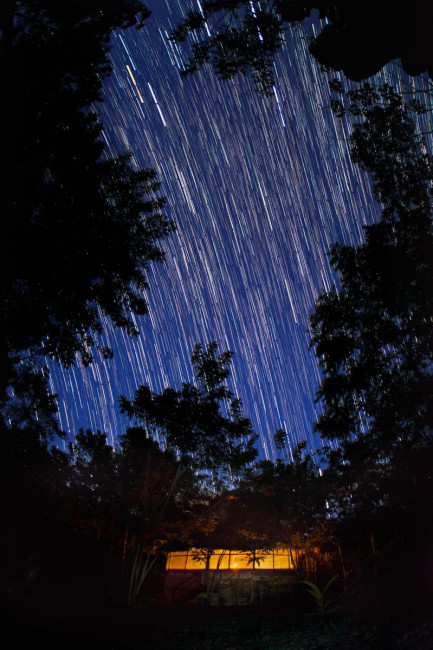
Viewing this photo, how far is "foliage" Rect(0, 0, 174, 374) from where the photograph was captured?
7891 mm

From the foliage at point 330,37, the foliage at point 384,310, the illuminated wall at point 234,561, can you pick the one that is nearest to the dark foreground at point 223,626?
the foliage at point 384,310

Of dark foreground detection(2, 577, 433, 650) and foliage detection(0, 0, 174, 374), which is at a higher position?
foliage detection(0, 0, 174, 374)

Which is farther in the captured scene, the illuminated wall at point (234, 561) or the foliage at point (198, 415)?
the illuminated wall at point (234, 561)

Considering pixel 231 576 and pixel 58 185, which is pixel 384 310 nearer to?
pixel 58 185

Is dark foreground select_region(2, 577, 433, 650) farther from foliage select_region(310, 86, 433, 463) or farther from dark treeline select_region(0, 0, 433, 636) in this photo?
foliage select_region(310, 86, 433, 463)

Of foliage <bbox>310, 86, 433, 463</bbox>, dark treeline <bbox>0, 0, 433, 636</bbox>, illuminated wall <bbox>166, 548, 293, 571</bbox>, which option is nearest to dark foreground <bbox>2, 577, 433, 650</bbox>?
dark treeline <bbox>0, 0, 433, 636</bbox>

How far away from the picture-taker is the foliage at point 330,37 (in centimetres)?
579

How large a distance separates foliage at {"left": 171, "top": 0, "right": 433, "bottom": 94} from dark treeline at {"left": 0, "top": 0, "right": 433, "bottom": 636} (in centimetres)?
35

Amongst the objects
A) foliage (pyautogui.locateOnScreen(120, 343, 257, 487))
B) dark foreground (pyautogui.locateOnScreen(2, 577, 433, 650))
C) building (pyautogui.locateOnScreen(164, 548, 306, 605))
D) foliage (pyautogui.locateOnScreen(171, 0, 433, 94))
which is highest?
foliage (pyautogui.locateOnScreen(171, 0, 433, 94))

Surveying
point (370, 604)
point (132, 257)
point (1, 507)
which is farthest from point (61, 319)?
point (370, 604)

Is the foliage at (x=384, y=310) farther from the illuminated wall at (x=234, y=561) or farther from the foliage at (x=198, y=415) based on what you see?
the illuminated wall at (x=234, y=561)

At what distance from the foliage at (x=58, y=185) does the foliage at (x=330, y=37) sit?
2.49 meters

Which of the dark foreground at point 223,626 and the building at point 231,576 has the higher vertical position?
the dark foreground at point 223,626

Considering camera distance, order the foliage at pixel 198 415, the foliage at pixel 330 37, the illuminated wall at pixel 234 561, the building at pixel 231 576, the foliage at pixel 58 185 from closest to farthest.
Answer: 1. the foliage at pixel 330 37
2. the foliage at pixel 58 185
3. the foliage at pixel 198 415
4. the building at pixel 231 576
5. the illuminated wall at pixel 234 561
